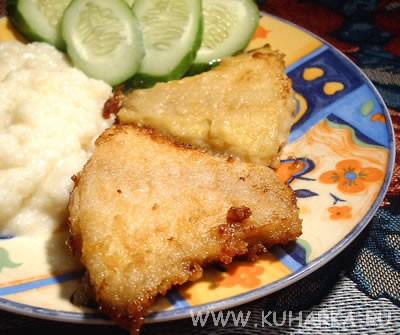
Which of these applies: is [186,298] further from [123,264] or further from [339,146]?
[339,146]

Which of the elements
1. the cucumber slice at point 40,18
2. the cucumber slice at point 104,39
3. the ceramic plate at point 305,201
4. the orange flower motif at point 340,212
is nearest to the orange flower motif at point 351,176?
the ceramic plate at point 305,201

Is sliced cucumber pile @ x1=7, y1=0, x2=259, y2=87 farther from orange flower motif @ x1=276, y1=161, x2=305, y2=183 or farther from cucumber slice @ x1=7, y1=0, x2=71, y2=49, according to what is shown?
orange flower motif @ x1=276, y1=161, x2=305, y2=183

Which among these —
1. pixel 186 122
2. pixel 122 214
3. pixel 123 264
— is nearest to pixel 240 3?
pixel 186 122

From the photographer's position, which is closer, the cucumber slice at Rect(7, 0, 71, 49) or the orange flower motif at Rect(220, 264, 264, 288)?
the orange flower motif at Rect(220, 264, 264, 288)

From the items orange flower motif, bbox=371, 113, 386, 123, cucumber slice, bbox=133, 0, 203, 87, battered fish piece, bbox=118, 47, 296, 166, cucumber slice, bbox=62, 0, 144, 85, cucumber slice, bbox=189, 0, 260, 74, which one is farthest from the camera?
cucumber slice, bbox=189, 0, 260, 74

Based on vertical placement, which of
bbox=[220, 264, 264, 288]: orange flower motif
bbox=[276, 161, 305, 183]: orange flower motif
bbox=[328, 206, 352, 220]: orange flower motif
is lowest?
bbox=[276, 161, 305, 183]: orange flower motif

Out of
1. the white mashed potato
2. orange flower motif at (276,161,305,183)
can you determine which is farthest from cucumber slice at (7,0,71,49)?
orange flower motif at (276,161,305,183)
